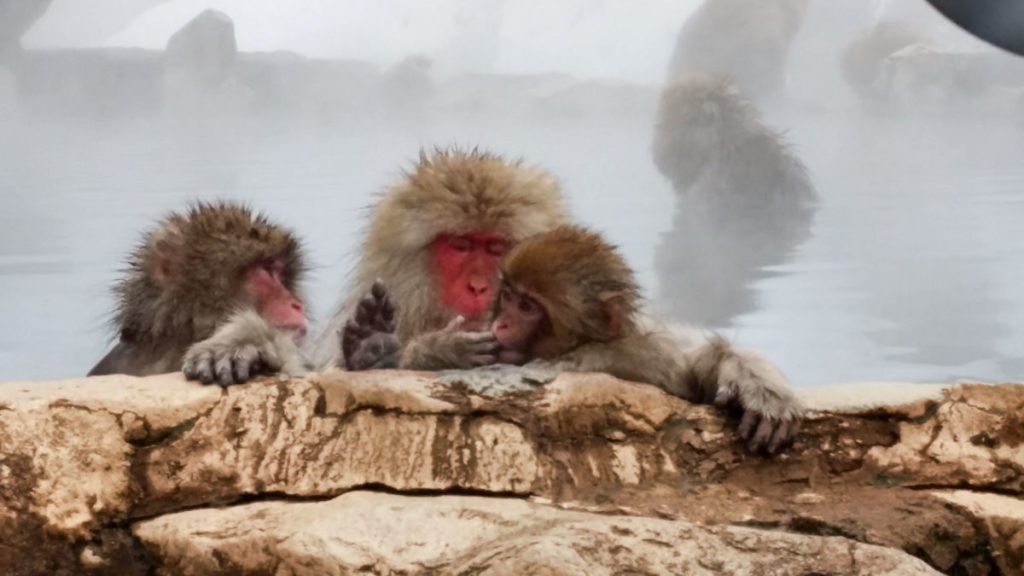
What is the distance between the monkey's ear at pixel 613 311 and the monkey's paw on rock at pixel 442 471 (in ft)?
0.63

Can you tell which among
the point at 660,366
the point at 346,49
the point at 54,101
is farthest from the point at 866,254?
the point at 54,101

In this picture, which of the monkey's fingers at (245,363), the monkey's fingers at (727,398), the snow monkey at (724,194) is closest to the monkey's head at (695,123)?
the snow monkey at (724,194)

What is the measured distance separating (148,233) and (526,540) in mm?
1951

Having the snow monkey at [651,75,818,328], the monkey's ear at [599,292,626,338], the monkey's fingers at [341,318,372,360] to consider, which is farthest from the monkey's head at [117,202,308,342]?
the snow monkey at [651,75,818,328]

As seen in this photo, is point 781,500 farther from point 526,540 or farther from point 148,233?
point 148,233

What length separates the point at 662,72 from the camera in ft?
15.5

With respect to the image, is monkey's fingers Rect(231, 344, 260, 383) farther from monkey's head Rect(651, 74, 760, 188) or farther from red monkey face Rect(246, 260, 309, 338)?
monkey's head Rect(651, 74, 760, 188)

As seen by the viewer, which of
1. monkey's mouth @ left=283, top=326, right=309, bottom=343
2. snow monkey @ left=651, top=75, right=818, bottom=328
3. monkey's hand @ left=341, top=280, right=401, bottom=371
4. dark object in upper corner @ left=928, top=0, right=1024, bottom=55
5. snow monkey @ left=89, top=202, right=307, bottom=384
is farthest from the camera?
snow monkey @ left=651, top=75, right=818, bottom=328

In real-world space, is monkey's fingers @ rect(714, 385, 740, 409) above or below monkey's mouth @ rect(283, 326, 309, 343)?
below

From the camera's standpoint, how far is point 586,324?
2777 millimetres

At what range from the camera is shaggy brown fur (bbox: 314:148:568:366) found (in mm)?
3111

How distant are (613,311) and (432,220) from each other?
1.99 ft

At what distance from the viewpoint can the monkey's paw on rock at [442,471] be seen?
2.29 m

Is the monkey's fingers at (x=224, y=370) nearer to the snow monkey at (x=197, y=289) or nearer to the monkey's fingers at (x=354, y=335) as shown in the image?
the monkey's fingers at (x=354, y=335)
